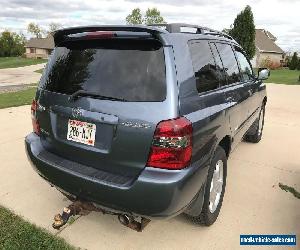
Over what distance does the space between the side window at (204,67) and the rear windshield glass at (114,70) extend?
48 centimetres

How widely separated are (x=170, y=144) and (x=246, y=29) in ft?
109

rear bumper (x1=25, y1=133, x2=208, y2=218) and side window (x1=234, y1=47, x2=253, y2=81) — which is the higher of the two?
side window (x1=234, y1=47, x2=253, y2=81)

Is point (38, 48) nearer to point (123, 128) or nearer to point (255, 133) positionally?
point (255, 133)

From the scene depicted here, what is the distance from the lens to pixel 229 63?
3.98m

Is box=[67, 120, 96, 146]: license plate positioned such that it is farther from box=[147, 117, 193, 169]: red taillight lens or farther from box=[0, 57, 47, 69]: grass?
box=[0, 57, 47, 69]: grass

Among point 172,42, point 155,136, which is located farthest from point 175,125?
point 172,42

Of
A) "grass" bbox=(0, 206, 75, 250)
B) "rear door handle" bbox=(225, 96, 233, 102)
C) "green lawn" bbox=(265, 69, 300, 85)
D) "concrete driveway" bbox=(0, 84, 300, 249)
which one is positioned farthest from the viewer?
"green lawn" bbox=(265, 69, 300, 85)

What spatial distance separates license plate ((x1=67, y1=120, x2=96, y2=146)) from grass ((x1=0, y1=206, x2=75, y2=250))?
101cm

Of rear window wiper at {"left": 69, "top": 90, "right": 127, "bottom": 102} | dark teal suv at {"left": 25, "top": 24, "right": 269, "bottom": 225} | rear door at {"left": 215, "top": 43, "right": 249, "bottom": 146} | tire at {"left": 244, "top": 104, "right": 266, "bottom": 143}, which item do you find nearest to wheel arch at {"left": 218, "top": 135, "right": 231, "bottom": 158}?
rear door at {"left": 215, "top": 43, "right": 249, "bottom": 146}

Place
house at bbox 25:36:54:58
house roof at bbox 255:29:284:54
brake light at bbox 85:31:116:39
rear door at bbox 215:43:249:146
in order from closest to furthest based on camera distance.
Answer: brake light at bbox 85:31:116:39 → rear door at bbox 215:43:249:146 → house roof at bbox 255:29:284:54 → house at bbox 25:36:54:58

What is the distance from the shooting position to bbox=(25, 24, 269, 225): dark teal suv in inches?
95.3

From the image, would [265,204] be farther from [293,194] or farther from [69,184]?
[69,184]

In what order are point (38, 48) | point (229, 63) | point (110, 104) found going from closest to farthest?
point (110, 104), point (229, 63), point (38, 48)

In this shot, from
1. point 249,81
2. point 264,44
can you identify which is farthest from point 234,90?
point 264,44
